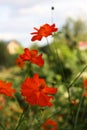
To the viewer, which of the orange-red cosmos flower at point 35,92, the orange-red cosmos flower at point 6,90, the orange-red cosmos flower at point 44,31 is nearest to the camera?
the orange-red cosmos flower at point 35,92

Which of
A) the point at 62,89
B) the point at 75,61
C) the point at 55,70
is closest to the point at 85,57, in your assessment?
the point at 75,61

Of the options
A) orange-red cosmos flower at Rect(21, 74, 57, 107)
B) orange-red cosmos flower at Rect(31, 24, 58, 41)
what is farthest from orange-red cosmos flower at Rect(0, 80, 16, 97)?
orange-red cosmos flower at Rect(31, 24, 58, 41)

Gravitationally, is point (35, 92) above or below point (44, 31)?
below

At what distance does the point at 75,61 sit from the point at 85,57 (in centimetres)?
32

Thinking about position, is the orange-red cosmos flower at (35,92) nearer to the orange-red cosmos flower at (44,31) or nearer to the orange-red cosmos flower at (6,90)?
the orange-red cosmos flower at (6,90)

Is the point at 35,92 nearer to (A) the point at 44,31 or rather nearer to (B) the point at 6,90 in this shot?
(B) the point at 6,90

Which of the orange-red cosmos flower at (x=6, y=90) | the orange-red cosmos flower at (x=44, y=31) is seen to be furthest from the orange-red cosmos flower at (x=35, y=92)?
the orange-red cosmos flower at (x=44, y=31)

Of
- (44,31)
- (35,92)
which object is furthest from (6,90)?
(44,31)

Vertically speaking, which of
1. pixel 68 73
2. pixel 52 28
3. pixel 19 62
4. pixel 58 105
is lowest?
pixel 68 73

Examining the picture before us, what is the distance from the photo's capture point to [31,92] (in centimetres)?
233

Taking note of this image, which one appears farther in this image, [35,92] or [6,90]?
[6,90]

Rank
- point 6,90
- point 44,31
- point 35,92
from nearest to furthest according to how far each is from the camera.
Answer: point 35,92 → point 6,90 → point 44,31

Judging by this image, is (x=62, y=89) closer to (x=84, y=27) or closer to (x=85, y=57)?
(x=85, y=57)

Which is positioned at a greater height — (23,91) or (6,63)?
(23,91)
